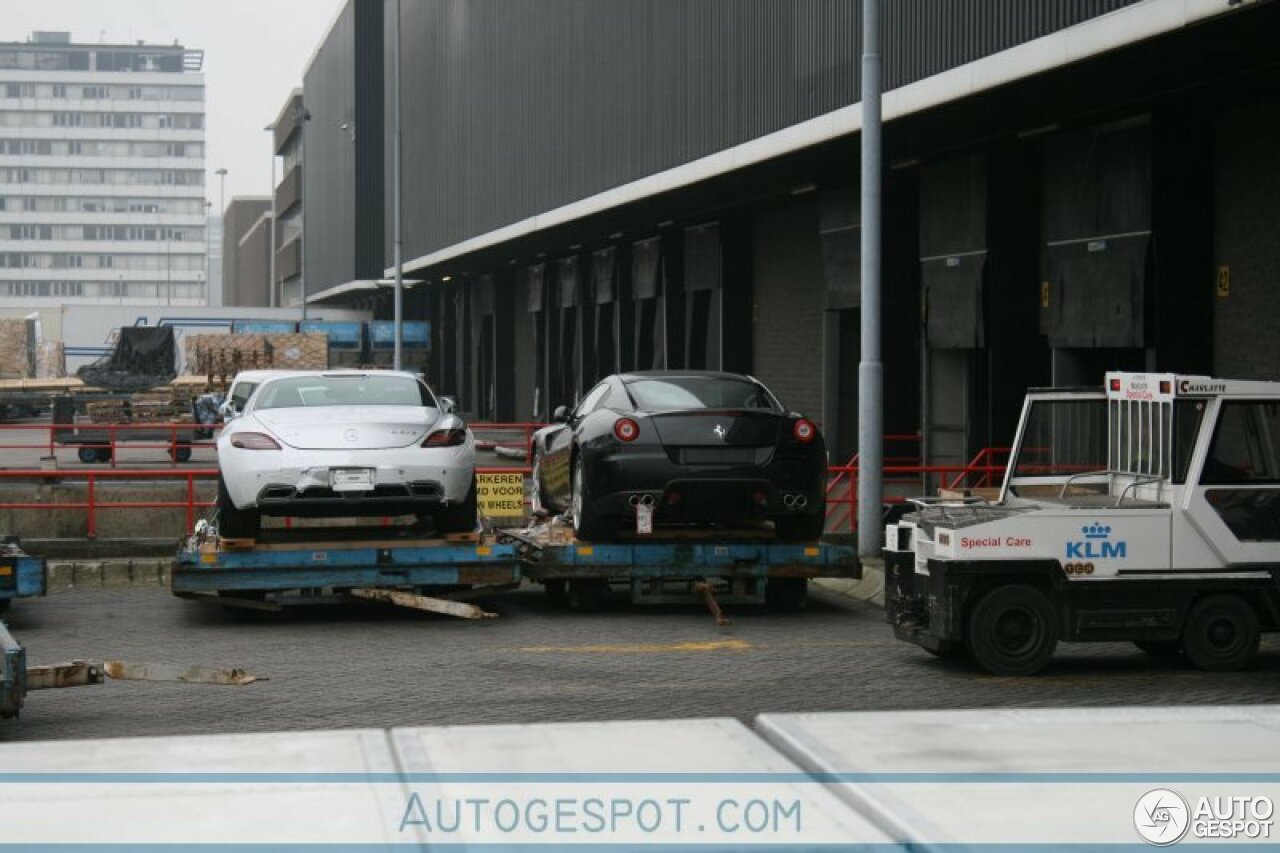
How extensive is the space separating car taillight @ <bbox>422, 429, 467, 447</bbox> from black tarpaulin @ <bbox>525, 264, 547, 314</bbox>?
41.5 metres

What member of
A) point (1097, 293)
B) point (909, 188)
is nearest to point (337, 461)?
point (1097, 293)

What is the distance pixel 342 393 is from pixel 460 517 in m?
1.42

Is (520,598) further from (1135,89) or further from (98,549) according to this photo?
(1135,89)

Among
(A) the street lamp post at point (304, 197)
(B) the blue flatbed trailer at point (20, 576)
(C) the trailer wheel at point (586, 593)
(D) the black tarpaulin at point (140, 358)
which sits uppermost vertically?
(A) the street lamp post at point (304, 197)

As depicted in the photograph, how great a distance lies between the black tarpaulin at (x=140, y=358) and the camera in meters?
52.6

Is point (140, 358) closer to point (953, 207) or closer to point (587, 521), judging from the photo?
point (953, 207)

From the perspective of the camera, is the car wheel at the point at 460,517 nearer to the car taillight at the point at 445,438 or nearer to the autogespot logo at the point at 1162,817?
the car taillight at the point at 445,438

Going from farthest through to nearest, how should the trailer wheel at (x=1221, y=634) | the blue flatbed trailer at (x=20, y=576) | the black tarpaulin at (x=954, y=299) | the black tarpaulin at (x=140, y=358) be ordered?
1. the black tarpaulin at (x=140, y=358)
2. the black tarpaulin at (x=954, y=299)
3. the blue flatbed trailer at (x=20, y=576)
4. the trailer wheel at (x=1221, y=634)

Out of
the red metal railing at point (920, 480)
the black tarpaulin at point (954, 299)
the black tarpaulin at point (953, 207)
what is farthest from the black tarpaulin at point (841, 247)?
the red metal railing at point (920, 480)

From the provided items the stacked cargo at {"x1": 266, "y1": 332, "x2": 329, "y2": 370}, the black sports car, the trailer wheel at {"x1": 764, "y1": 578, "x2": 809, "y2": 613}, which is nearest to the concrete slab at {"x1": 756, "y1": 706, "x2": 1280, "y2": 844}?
the black sports car

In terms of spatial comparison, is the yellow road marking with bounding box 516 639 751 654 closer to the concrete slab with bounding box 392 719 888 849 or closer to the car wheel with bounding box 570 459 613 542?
the car wheel with bounding box 570 459 613 542

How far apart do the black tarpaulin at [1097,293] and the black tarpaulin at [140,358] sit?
34.0 meters

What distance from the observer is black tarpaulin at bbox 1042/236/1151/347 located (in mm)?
21219

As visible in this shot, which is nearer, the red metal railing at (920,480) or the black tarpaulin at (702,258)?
the red metal railing at (920,480)
